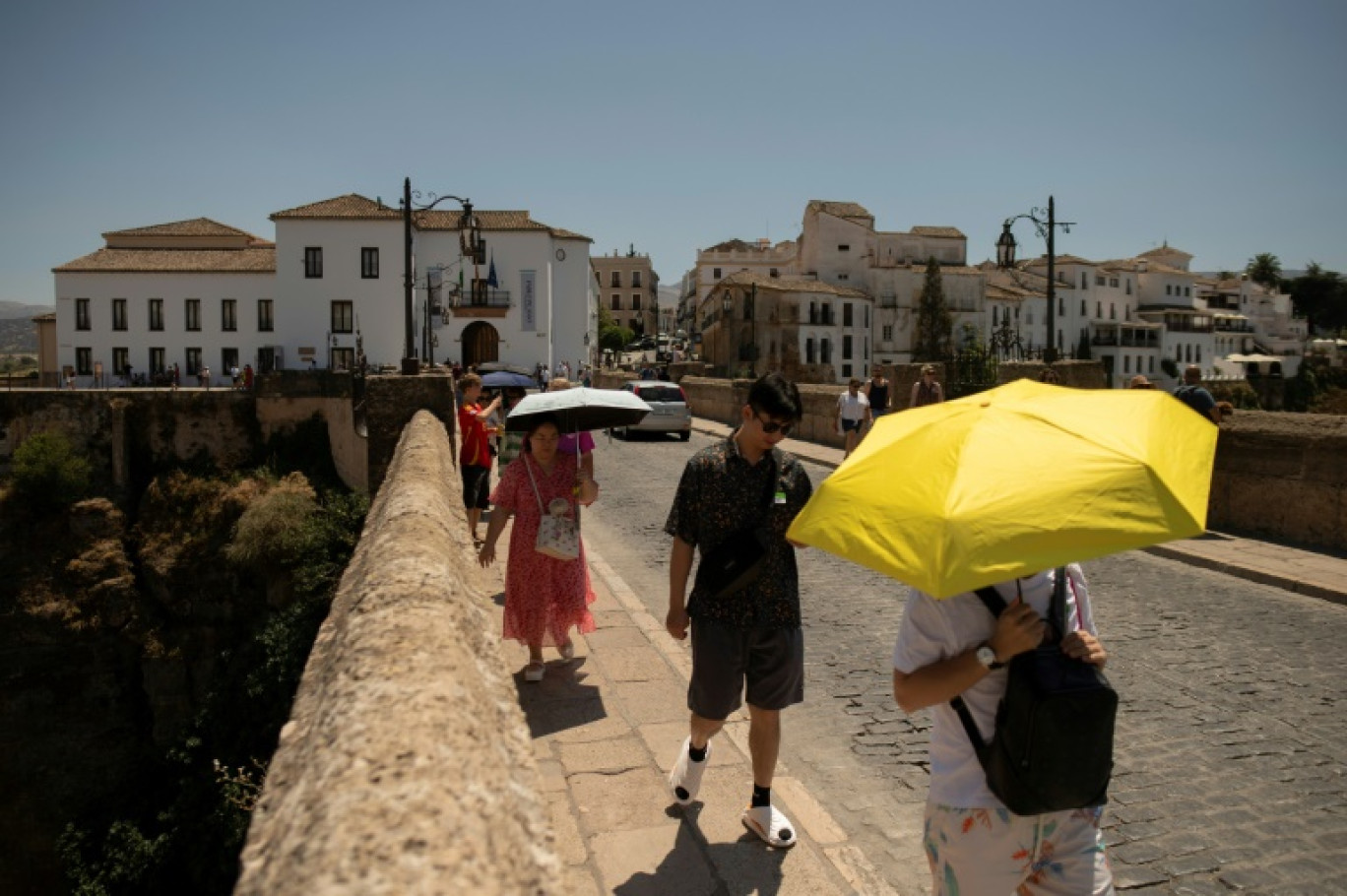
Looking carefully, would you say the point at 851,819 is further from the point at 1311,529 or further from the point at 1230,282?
the point at 1230,282

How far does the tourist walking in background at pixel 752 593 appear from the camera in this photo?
406 cm

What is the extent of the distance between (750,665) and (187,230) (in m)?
71.8

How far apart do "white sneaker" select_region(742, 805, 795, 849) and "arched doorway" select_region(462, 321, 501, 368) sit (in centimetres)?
5769

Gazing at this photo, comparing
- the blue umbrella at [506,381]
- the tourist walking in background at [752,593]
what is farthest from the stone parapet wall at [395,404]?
the tourist walking in background at [752,593]

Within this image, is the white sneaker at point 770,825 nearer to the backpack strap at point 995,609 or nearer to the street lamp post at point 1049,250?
the backpack strap at point 995,609

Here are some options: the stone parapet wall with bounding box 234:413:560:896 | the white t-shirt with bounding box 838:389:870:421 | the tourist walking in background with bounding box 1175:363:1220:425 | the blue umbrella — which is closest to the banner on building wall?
the white t-shirt with bounding box 838:389:870:421

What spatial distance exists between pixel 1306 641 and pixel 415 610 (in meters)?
6.96

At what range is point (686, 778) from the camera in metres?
4.41

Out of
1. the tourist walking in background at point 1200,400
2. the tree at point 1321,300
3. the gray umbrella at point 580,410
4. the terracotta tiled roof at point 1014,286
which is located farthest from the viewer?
the tree at point 1321,300

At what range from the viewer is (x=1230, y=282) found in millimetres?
106125

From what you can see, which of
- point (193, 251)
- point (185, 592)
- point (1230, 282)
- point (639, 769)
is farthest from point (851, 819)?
point (1230, 282)

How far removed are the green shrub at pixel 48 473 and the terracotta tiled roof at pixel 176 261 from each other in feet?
113

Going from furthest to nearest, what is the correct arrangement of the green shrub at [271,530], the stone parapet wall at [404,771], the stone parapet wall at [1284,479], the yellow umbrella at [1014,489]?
1. the green shrub at [271,530]
2. the stone parapet wall at [1284,479]
3. the yellow umbrella at [1014,489]
4. the stone parapet wall at [404,771]

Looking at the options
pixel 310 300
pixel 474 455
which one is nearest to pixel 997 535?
pixel 474 455
